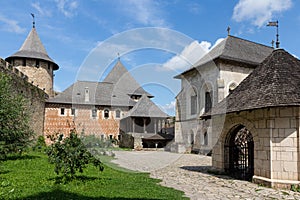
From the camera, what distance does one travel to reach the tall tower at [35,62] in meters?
26.7

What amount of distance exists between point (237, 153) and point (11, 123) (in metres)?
9.32

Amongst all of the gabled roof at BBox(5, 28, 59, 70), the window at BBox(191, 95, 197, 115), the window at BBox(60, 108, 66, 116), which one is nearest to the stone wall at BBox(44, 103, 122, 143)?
the window at BBox(60, 108, 66, 116)

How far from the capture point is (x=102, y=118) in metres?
28.6

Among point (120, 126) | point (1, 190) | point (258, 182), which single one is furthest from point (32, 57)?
point (258, 182)

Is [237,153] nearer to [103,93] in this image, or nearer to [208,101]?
[208,101]

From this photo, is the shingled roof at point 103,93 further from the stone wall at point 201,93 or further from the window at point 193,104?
the window at point 193,104

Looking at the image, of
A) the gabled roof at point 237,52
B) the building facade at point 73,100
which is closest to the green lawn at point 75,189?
the gabled roof at point 237,52

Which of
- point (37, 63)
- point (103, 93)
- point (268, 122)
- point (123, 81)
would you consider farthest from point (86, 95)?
point (268, 122)

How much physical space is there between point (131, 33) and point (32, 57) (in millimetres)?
20406

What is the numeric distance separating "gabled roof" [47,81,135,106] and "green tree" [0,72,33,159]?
15.8 m

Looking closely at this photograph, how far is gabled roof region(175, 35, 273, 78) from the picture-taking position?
1903 centimetres

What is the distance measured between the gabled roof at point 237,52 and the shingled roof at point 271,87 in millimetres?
10162

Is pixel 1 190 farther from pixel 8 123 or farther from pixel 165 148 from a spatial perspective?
pixel 165 148

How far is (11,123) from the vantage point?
10.9 metres
